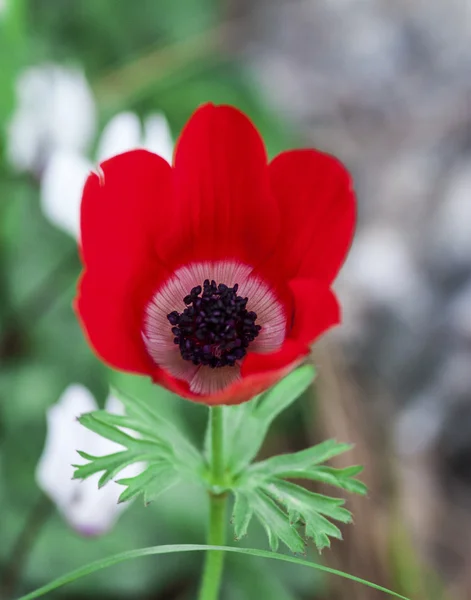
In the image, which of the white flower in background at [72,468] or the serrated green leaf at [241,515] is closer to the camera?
the serrated green leaf at [241,515]

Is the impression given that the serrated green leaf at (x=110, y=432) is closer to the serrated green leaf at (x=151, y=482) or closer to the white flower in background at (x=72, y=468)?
the serrated green leaf at (x=151, y=482)

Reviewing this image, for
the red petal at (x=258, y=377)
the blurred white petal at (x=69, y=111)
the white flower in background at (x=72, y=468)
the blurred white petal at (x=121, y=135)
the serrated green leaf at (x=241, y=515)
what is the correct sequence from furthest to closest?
the blurred white petal at (x=69, y=111), the blurred white petal at (x=121, y=135), the white flower in background at (x=72, y=468), the serrated green leaf at (x=241, y=515), the red petal at (x=258, y=377)

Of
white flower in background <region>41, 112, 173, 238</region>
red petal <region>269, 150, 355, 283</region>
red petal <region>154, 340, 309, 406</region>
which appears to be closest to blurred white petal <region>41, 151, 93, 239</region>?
white flower in background <region>41, 112, 173, 238</region>

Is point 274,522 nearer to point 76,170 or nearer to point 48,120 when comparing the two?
point 76,170

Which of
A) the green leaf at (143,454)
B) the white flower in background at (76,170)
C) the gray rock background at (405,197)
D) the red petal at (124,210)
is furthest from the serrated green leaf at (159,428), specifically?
the gray rock background at (405,197)

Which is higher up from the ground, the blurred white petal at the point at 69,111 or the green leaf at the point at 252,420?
the blurred white petal at the point at 69,111

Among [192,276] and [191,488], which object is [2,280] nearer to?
[191,488]

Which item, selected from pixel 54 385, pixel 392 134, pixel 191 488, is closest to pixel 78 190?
pixel 54 385

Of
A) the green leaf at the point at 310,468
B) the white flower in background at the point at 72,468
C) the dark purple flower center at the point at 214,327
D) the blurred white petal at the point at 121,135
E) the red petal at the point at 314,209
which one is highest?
the blurred white petal at the point at 121,135

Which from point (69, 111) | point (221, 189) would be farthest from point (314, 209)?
point (69, 111)
